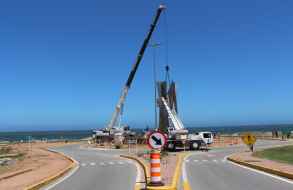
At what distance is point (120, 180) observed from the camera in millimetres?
18234

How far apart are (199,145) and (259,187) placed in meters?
34.3

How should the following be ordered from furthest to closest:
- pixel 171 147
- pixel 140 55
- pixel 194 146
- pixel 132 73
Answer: pixel 140 55, pixel 132 73, pixel 194 146, pixel 171 147

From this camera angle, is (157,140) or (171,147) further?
(171,147)

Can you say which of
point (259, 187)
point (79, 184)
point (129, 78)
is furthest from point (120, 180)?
point (129, 78)

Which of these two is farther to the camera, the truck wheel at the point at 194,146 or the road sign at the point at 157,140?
the truck wheel at the point at 194,146

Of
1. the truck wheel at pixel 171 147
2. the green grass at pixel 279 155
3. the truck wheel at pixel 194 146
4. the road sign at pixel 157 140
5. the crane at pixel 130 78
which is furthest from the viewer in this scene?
the crane at pixel 130 78

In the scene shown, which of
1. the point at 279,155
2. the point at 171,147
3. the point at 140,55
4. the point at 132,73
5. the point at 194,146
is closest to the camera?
the point at 279,155

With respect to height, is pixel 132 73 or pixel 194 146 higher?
pixel 132 73

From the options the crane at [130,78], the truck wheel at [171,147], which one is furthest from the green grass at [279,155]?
the crane at [130,78]

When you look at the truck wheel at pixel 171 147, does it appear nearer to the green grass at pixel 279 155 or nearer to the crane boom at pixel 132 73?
the green grass at pixel 279 155

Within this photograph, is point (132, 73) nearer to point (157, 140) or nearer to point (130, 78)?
point (130, 78)

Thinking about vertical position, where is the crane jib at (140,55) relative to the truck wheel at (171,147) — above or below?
above

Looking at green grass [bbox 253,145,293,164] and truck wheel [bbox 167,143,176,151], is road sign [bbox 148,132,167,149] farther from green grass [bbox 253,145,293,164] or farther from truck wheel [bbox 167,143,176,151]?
truck wheel [bbox 167,143,176,151]

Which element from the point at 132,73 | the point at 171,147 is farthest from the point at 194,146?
the point at 132,73
